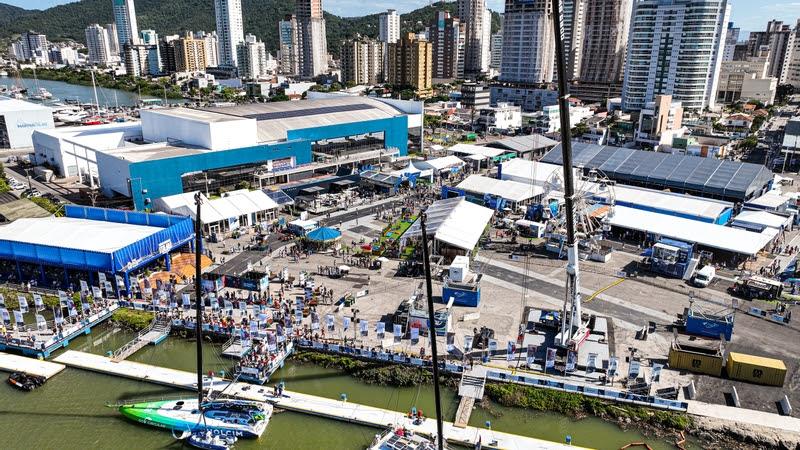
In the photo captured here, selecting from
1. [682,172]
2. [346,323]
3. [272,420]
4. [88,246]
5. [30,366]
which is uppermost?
[682,172]

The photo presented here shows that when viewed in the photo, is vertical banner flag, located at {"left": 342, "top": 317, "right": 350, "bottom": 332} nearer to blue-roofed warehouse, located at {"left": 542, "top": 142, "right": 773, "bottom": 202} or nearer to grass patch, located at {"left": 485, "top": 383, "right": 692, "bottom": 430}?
grass patch, located at {"left": 485, "top": 383, "right": 692, "bottom": 430}


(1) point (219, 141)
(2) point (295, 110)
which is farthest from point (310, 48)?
(1) point (219, 141)

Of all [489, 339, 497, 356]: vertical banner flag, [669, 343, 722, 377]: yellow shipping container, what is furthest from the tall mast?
[669, 343, 722, 377]: yellow shipping container

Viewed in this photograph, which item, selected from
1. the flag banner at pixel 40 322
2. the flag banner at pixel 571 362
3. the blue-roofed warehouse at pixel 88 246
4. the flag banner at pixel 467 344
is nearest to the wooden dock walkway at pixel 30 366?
the flag banner at pixel 40 322

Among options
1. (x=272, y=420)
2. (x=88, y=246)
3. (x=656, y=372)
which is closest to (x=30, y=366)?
(x=88, y=246)

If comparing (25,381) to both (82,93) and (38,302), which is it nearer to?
(38,302)

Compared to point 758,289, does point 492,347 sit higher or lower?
higher
